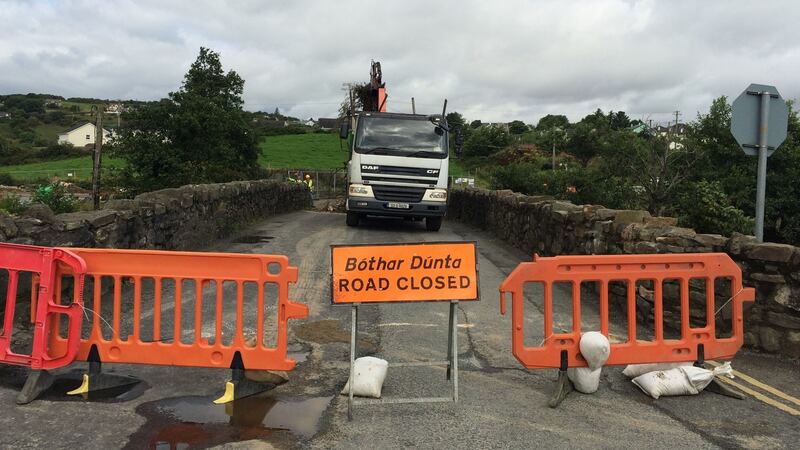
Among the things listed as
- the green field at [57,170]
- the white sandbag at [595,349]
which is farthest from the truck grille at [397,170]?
the green field at [57,170]

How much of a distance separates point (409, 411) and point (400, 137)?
10.4 m

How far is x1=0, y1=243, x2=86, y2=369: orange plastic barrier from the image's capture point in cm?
396

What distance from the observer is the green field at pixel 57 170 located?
4744 cm

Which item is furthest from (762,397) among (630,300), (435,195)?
(435,195)

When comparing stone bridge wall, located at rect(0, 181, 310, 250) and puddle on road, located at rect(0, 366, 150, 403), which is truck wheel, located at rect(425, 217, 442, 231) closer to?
stone bridge wall, located at rect(0, 181, 310, 250)

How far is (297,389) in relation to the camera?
4133mm

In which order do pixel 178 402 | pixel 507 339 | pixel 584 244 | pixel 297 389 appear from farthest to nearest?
pixel 584 244
pixel 507 339
pixel 297 389
pixel 178 402

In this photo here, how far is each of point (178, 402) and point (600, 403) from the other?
3.02 metres

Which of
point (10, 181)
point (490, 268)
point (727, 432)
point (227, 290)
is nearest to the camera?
point (727, 432)

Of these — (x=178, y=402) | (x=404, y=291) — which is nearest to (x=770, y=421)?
(x=404, y=291)

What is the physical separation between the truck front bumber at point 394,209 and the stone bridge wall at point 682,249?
3263 mm

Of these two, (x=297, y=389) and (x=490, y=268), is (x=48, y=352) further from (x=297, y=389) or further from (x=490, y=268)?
(x=490, y=268)

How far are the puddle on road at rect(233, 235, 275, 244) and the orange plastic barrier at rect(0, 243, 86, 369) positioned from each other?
7.71 m

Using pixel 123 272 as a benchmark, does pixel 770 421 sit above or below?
below
